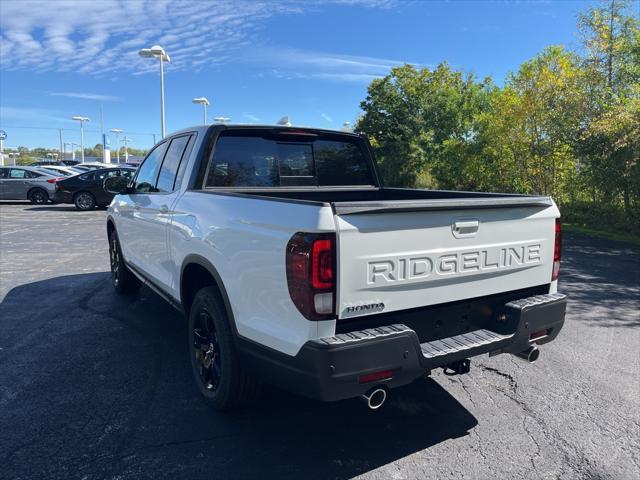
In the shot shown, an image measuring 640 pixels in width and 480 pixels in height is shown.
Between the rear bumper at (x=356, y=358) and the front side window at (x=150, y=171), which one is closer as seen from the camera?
the rear bumper at (x=356, y=358)

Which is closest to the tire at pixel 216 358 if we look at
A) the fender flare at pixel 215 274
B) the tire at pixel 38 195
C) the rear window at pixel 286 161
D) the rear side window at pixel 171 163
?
the fender flare at pixel 215 274

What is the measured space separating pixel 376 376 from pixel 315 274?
0.61 m

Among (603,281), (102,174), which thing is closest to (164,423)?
(603,281)

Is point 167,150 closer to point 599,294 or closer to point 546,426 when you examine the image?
point 546,426

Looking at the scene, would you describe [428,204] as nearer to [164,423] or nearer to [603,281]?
[164,423]

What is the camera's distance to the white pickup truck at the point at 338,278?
2.44 meters

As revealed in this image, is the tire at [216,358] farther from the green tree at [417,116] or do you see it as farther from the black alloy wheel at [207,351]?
the green tree at [417,116]

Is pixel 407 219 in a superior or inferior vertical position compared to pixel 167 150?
inferior

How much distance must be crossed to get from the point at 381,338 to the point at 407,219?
2.09 ft

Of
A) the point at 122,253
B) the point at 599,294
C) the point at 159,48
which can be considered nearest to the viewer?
the point at 122,253

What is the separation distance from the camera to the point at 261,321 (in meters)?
2.73

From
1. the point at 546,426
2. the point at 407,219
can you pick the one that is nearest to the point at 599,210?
the point at 546,426

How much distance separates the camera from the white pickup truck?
96.2 inches

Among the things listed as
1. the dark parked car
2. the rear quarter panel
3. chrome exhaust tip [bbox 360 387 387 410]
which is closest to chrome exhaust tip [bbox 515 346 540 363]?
chrome exhaust tip [bbox 360 387 387 410]
